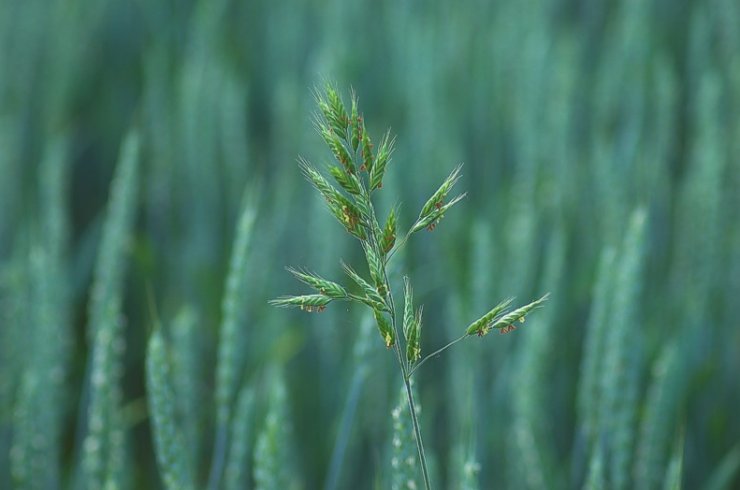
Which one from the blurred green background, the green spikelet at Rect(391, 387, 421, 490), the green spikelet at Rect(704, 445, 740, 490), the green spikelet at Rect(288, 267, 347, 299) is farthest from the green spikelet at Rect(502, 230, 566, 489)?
the green spikelet at Rect(288, 267, 347, 299)

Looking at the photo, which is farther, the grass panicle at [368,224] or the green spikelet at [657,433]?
the green spikelet at [657,433]

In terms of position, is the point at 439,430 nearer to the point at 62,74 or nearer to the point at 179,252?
the point at 179,252

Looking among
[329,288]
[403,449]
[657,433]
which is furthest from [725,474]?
[329,288]

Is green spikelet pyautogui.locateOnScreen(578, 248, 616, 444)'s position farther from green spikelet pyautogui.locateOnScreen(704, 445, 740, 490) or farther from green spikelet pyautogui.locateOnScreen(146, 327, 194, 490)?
green spikelet pyautogui.locateOnScreen(146, 327, 194, 490)

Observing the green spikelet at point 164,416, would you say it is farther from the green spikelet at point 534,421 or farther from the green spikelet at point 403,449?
the green spikelet at point 534,421

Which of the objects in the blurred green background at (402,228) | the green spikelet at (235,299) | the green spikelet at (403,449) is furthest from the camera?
the blurred green background at (402,228)

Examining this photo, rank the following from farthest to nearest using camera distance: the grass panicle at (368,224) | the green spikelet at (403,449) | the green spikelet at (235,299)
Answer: the green spikelet at (235,299) → the green spikelet at (403,449) → the grass panicle at (368,224)

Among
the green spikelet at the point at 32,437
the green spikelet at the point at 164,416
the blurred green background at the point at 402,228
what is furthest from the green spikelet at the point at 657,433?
the green spikelet at the point at 32,437

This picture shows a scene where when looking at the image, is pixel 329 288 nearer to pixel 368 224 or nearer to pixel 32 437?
pixel 368 224
